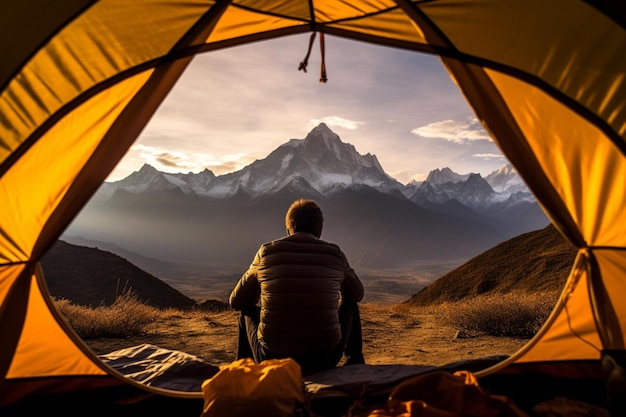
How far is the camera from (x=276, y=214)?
197 metres

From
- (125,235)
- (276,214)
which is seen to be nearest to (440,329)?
(276,214)

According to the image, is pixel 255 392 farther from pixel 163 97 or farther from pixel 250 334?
pixel 163 97

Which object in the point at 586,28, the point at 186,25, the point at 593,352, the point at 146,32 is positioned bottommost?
the point at 593,352

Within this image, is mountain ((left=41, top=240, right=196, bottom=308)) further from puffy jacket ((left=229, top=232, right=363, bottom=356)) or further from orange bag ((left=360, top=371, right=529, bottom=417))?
orange bag ((left=360, top=371, right=529, bottom=417))

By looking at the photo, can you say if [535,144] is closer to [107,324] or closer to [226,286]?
[107,324]

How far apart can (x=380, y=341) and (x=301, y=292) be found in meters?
5.32

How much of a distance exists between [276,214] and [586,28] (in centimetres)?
19496

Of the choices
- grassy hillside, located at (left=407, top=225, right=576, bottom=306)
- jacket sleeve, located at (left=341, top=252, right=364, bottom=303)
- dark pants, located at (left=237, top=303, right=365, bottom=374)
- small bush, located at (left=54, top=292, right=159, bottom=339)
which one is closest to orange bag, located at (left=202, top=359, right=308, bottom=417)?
dark pants, located at (left=237, top=303, right=365, bottom=374)

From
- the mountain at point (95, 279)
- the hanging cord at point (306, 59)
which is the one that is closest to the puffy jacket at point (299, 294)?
the hanging cord at point (306, 59)

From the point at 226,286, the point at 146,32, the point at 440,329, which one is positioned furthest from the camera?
A: the point at 226,286

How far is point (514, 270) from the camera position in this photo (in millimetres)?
16609

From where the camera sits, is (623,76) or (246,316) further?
(246,316)

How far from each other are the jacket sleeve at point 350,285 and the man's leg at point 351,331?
113 mm

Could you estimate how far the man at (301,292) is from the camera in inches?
141
